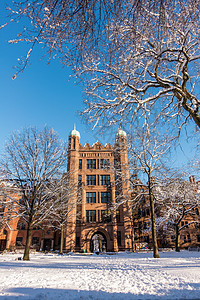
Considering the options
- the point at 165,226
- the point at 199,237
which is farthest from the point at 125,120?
the point at 199,237

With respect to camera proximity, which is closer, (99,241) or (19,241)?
(19,241)

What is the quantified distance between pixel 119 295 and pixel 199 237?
4098 centimetres

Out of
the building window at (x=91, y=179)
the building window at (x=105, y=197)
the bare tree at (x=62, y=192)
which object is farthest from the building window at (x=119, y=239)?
the building window at (x=91, y=179)

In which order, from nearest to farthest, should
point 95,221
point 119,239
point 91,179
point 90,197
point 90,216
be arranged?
point 119,239
point 95,221
point 90,216
point 90,197
point 91,179

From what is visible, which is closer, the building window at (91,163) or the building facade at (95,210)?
the building facade at (95,210)

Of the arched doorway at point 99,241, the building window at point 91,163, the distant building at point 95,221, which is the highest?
the building window at point 91,163

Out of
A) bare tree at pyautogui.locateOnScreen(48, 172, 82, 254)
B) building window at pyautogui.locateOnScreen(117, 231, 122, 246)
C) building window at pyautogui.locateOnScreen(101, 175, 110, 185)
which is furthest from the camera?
building window at pyautogui.locateOnScreen(101, 175, 110, 185)

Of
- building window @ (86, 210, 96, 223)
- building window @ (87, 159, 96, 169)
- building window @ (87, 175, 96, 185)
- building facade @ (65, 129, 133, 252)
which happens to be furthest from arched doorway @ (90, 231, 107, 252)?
building window @ (87, 159, 96, 169)

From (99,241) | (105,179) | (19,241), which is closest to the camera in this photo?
(105,179)

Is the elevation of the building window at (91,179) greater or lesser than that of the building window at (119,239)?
greater

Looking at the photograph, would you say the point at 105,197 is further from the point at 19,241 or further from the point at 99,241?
the point at 19,241

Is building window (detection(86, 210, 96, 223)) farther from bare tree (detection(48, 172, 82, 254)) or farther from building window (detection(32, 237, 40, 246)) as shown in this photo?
building window (detection(32, 237, 40, 246))

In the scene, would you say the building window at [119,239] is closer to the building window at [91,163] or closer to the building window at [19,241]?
the building window at [91,163]

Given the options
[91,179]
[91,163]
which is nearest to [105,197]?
[91,179]
